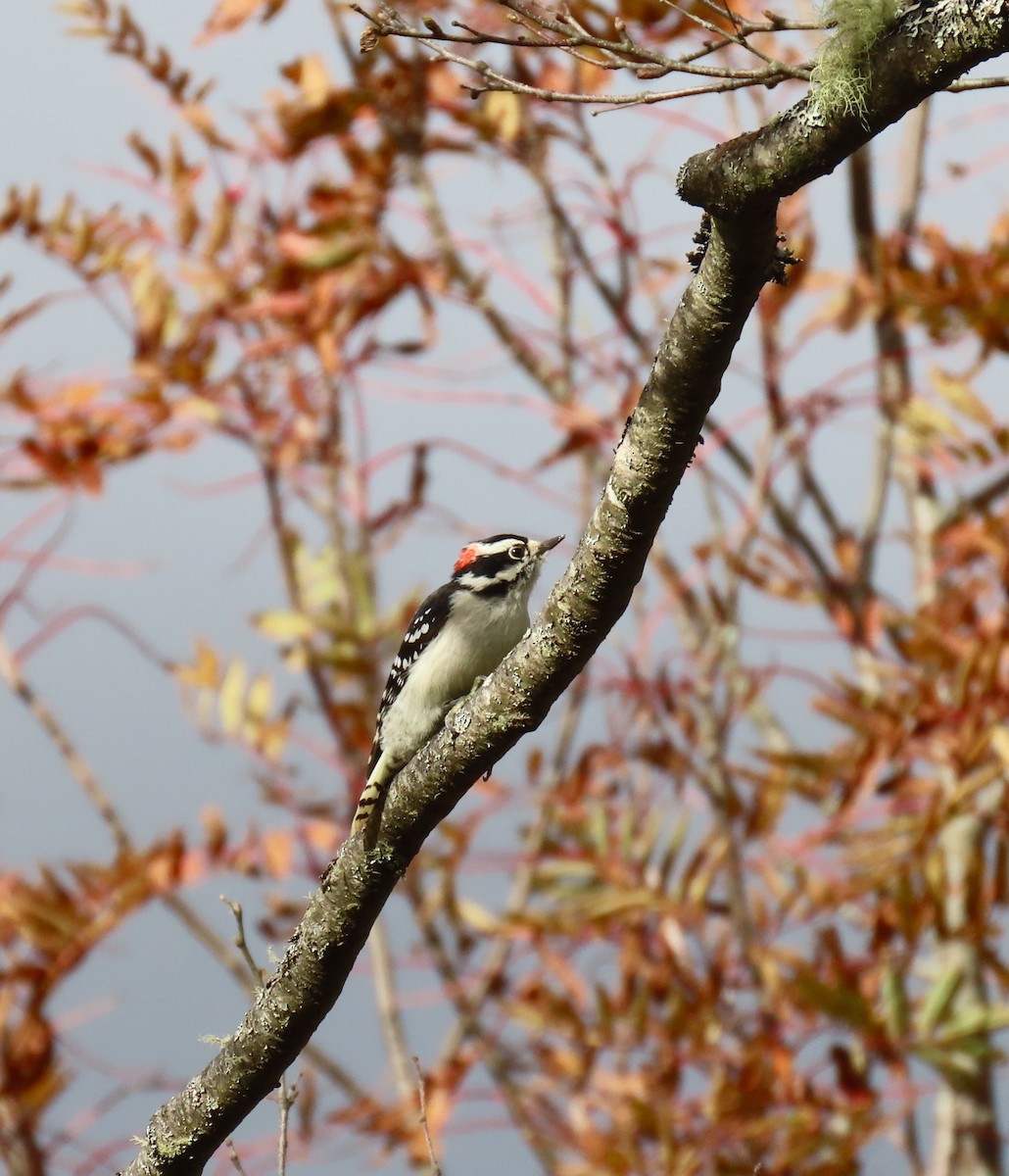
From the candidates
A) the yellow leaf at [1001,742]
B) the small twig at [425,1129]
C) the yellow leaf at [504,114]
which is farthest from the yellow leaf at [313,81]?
the small twig at [425,1129]

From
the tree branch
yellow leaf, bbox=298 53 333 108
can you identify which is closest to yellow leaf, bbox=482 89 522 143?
yellow leaf, bbox=298 53 333 108

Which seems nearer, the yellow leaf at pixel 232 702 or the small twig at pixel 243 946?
the small twig at pixel 243 946

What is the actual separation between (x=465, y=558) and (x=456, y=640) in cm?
84

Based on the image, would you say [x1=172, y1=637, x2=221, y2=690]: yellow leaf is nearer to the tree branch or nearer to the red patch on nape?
the red patch on nape

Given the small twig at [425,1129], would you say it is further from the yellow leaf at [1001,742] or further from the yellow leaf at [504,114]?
the yellow leaf at [504,114]

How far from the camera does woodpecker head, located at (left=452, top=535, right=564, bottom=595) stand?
170 inches

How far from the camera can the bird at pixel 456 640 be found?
3934mm

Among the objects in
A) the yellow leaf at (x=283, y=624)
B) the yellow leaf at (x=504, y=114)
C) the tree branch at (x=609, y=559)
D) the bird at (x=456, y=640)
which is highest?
the yellow leaf at (x=504, y=114)

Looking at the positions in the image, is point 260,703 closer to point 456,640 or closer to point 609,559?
point 456,640

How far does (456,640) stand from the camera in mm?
4113

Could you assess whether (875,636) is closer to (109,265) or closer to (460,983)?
(460,983)

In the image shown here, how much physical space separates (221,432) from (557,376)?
51.5 inches

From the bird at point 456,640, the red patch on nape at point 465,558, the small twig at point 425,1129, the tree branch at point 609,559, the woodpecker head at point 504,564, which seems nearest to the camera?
the tree branch at point 609,559

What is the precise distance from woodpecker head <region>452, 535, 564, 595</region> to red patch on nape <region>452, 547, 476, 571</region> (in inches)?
7.1
